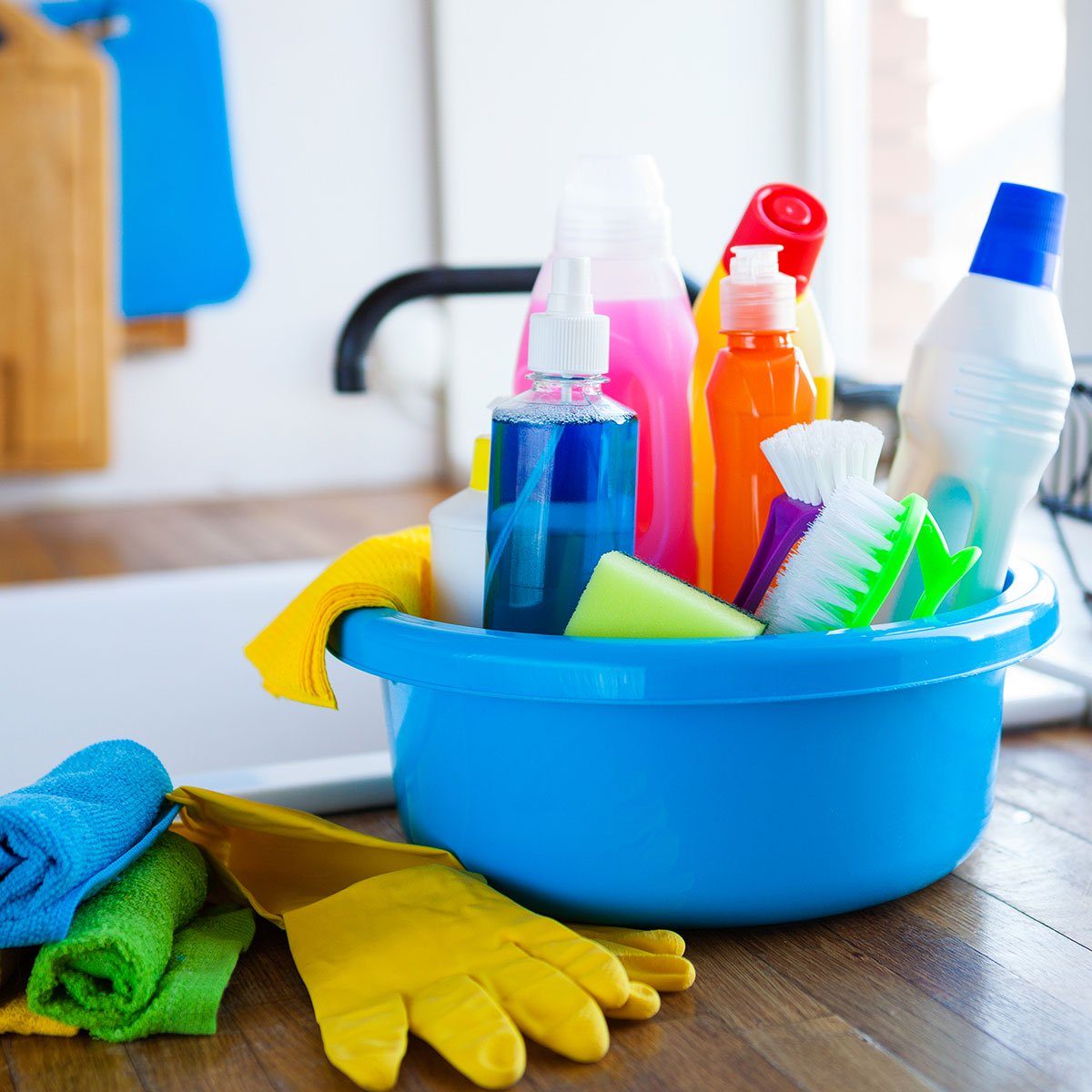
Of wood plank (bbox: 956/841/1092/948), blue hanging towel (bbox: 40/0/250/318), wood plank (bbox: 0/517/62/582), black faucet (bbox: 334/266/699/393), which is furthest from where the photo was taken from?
blue hanging towel (bbox: 40/0/250/318)

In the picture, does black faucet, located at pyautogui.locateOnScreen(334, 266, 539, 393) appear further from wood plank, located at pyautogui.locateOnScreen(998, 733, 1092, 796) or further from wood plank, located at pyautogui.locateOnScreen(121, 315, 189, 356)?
wood plank, located at pyautogui.locateOnScreen(121, 315, 189, 356)

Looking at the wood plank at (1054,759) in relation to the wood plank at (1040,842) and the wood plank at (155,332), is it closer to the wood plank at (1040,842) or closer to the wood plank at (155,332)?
the wood plank at (1040,842)

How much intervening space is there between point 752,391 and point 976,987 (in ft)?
0.80

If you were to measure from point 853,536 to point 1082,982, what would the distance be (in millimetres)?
178

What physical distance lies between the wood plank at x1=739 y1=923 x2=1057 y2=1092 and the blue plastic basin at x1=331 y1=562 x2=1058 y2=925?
14mm

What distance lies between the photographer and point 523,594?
51cm

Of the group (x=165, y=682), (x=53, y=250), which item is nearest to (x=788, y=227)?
(x=165, y=682)

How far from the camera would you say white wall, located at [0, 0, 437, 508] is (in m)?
2.29

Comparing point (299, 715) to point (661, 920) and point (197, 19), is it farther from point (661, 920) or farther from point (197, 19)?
point (197, 19)

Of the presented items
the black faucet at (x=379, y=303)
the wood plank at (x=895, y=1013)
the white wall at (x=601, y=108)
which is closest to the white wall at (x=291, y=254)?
the white wall at (x=601, y=108)

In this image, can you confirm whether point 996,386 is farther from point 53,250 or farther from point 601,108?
point 601,108

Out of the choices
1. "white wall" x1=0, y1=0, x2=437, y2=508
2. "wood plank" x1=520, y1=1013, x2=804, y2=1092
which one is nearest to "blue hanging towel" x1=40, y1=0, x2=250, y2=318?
"white wall" x1=0, y1=0, x2=437, y2=508

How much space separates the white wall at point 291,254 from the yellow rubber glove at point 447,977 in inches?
71.2

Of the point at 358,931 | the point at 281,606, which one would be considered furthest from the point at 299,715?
the point at 358,931
